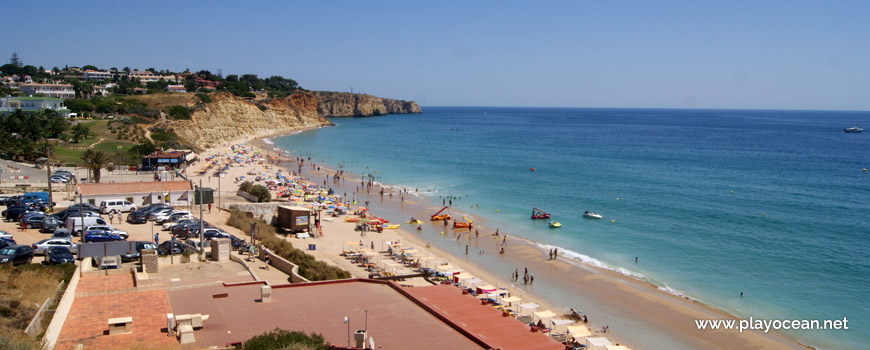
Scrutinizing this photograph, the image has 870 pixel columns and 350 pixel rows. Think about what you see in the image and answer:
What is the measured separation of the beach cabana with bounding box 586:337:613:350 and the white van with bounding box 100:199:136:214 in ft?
79.7

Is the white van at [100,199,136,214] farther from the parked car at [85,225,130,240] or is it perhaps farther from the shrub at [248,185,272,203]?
the shrub at [248,185,272,203]

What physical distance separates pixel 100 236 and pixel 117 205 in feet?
29.8

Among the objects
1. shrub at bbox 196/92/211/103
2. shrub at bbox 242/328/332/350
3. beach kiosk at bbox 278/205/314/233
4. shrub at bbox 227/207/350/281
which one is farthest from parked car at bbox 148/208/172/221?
shrub at bbox 196/92/211/103

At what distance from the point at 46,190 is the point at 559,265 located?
29053 mm

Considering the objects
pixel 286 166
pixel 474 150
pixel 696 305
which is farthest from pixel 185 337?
pixel 474 150

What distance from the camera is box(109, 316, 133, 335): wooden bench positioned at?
12570mm

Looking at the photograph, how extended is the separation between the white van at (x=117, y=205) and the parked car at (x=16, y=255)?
37.7 feet

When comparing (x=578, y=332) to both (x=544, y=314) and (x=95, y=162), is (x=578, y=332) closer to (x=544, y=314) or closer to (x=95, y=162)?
(x=544, y=314)

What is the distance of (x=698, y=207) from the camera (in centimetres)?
4378

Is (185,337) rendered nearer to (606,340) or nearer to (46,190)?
(606,340)

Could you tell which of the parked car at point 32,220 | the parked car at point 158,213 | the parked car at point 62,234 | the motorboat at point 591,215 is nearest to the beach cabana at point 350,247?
the parked car at point 158,213

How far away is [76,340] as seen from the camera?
12.2 m

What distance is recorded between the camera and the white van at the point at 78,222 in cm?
2394

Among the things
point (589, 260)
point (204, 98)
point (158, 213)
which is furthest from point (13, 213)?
point (204, 98)
